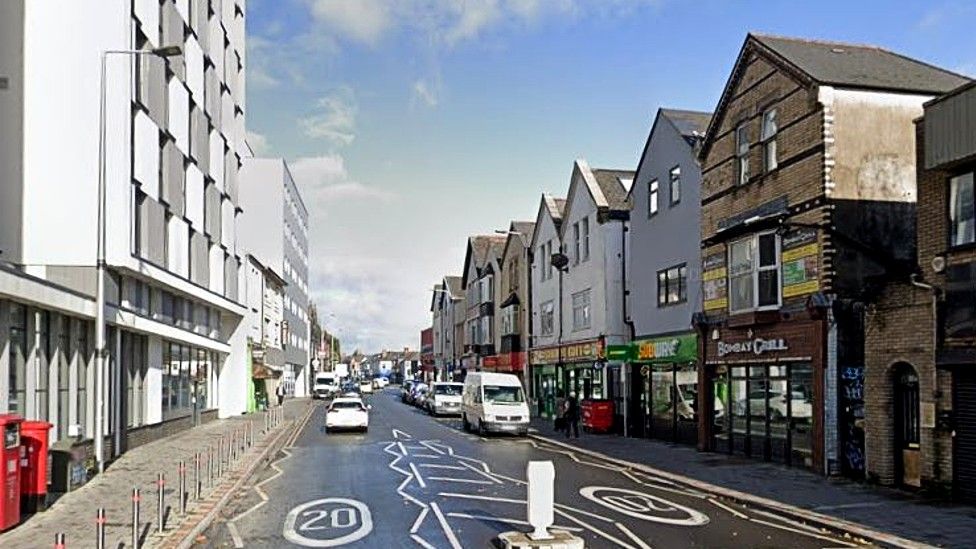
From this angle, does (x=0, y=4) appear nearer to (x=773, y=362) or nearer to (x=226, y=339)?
(x=773, y=362)

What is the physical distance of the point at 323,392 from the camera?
280ft

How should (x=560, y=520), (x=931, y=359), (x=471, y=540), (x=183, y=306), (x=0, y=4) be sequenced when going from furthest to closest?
(x=183, y=306)
(x=0, y=4)
(x=931, y=359)
(x=560, y=520)
(x=471, y=540)

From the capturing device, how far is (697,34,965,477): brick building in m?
20.8

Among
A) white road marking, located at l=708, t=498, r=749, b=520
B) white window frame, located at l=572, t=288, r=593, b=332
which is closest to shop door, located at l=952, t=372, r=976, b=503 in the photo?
white road marking, located at l=708, t=498, r=749, b=520

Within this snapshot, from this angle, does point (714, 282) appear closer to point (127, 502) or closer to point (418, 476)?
point (418, 476)

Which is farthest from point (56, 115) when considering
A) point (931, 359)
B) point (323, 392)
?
point (323, 392)

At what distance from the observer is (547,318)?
4819 centimetres

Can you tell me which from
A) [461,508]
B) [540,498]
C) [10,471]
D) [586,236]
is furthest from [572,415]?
[10,471]

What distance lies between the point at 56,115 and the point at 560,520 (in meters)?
16.1

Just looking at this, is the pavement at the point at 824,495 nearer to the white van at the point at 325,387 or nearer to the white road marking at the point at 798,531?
the white road marking at the point at 798,531

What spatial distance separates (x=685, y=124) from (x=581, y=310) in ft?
39.5

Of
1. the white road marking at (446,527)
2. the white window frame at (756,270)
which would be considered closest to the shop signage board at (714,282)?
the white window frame at (756,270)

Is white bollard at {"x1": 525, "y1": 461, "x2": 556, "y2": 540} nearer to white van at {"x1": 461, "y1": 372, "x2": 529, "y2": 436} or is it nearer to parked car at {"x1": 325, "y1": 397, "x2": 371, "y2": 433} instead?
white van at {"x1": 461, "y1": 372, "x2": 529, "y2": 436}

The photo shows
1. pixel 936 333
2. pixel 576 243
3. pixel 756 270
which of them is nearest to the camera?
pixel 936 333
